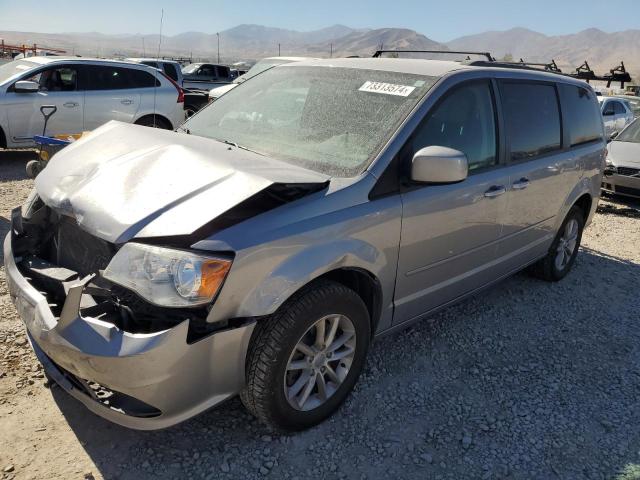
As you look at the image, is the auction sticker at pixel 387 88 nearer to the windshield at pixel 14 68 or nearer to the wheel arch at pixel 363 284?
the wheel arch at pixel 363 284

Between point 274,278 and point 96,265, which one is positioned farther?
point 96,265

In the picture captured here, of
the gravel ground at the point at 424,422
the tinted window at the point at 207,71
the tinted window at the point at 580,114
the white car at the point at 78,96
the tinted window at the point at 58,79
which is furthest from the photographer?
the tinted window at the point at 207,71

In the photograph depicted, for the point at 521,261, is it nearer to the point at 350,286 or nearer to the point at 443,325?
the point at 443,325

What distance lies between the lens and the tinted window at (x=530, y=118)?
370cm

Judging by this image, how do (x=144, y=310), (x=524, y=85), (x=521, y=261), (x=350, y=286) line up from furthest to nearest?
(x=521, y=261) → (x=524, y=85) → (x=350, y=286) → (x=144, y=310)

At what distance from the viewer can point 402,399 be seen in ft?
10.1

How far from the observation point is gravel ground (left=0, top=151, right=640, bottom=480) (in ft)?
8.21

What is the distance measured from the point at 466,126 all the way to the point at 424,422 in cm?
179

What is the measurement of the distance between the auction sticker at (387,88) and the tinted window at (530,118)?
910mm

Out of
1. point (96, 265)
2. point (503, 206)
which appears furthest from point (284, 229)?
point (503, 206)

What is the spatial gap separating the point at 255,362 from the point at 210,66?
20.1 meters

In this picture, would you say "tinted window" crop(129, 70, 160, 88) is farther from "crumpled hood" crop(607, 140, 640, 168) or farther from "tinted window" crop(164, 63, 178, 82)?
"crumpled hood" crop(607, 140, 640, 168)

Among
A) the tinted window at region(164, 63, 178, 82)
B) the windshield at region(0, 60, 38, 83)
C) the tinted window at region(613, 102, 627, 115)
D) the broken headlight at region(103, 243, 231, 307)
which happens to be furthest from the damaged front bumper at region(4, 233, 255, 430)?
the tinted window at region(613, 102, 627, 115)

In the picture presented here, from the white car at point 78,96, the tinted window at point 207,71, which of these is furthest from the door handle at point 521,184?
the tinted window at point 207,71
